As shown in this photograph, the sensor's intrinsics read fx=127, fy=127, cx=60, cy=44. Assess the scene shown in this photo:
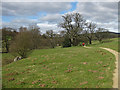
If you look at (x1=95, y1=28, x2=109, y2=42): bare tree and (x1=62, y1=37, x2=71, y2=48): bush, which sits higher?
(x1=95, y1=28, x2=109, y2=42): bare tree

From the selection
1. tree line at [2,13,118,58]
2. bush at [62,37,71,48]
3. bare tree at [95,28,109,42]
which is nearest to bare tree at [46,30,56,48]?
tree line at [2,13,118,58]

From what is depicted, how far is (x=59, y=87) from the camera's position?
24.9 feet

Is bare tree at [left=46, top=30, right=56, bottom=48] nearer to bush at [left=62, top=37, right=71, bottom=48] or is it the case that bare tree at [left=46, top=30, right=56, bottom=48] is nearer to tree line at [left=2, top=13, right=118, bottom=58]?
tree line at [left=2, top=13, right=118, bottom=58]

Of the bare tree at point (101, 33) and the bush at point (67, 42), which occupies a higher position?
the bare tree at point (101, 33)

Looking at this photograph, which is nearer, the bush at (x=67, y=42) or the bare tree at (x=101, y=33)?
the bush at (x=67, y=42)

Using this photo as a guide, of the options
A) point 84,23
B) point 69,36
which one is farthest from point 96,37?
point 69,36

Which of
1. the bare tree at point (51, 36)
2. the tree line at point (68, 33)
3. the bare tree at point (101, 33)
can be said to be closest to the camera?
the tree line at point (68, 33)

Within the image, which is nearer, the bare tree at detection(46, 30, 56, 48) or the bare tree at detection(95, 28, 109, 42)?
the bare tree at detection(95, 28, 109, 42)

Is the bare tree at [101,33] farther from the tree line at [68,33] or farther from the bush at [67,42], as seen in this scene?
the bush at [67,42]

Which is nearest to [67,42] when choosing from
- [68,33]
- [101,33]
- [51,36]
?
[68,33]

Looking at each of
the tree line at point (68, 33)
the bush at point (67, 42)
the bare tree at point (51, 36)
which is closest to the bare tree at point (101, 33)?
the tree line at point (68, 33)

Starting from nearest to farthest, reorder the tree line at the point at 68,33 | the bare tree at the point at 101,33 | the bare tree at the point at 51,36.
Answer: the tree line at the point at 68,33 < the bare tree at the point at 101,33 < the bare tree at the point at 51,36

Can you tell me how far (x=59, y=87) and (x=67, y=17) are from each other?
44.1 meters

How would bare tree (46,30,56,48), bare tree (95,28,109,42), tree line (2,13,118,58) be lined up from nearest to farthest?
tree line (2,13,118,58)
bare tree (95,28,109,42)
bare tree (46,30,56,48)
